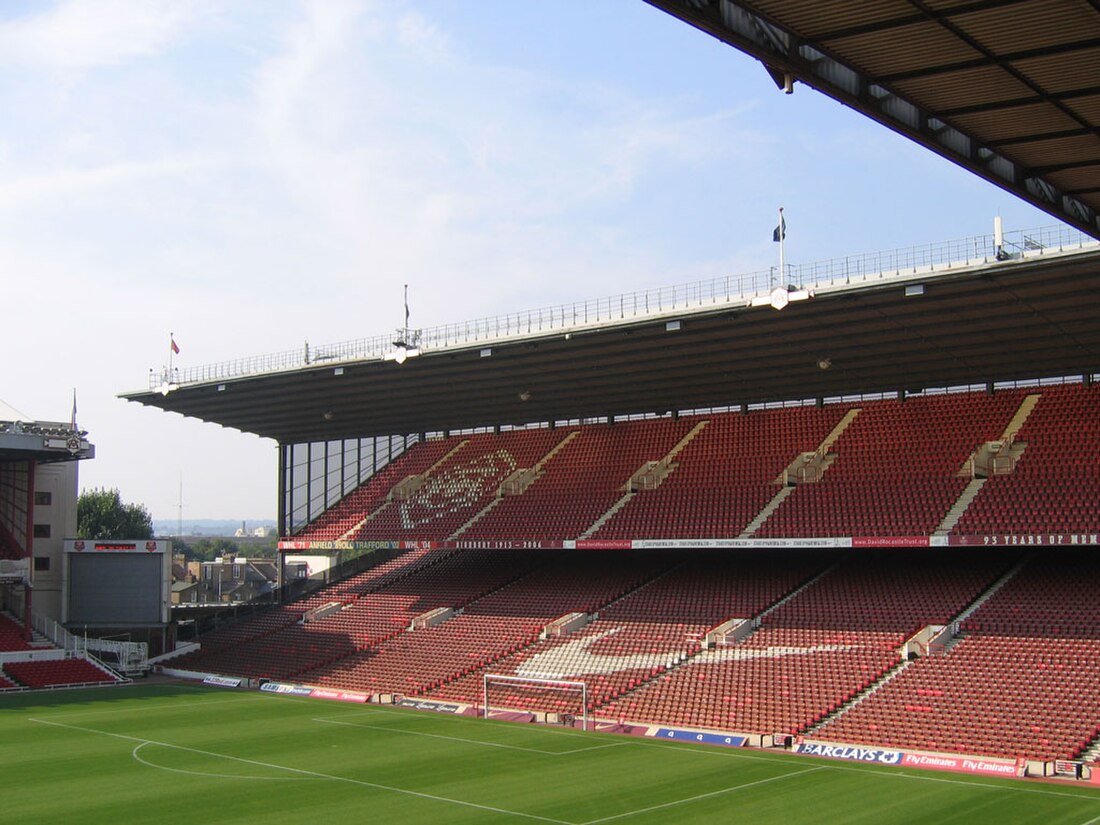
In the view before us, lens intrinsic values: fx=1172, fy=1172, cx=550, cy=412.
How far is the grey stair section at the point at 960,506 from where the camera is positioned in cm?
3788

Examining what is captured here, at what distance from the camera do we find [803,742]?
1283 inches

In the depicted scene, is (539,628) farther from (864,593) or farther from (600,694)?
(864,593)

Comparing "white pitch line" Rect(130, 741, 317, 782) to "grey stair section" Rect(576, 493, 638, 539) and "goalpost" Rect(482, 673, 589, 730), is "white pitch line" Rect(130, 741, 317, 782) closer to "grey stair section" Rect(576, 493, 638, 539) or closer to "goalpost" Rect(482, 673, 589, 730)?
"goalpost" Rect(482, 673, 589, 730)

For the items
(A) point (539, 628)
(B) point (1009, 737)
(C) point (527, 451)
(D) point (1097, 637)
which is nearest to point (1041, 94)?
(B) point (1009, 737)

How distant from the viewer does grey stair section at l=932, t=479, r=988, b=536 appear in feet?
124

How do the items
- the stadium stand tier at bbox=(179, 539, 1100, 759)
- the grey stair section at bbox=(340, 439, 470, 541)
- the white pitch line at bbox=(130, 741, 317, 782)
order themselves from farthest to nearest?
the grey stair section at bbox=(340, 439, 470, 541)
the stadium stand tier at bbox=(179, 539, 1100, 759)
the white pitch line at bbox=(130, 741, 317, 782)

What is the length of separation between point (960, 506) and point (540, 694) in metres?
15.5

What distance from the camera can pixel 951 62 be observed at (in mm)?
13539

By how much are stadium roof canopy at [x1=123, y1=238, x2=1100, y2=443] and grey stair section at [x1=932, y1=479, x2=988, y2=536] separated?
4620 mm

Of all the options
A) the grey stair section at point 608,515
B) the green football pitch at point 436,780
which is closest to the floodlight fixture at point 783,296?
the grey stair section at point 608,515

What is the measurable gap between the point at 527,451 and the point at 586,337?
14241mm

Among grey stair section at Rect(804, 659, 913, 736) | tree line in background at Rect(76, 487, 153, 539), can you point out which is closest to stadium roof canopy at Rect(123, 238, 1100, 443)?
grey stair section at Rect(804, 659, 913, 736)

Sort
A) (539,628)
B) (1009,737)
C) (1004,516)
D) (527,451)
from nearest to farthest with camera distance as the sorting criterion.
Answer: (1009,737)
(1004,516)
(539,628)
(527,451)

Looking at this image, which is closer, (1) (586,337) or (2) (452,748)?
(2) (452,748)
